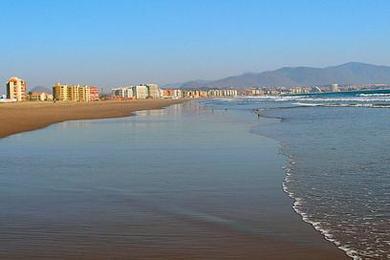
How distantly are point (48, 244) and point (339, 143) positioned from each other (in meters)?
10.6

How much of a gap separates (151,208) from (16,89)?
152m

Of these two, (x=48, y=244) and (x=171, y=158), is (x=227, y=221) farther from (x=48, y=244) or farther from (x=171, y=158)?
(x=171, y=158)

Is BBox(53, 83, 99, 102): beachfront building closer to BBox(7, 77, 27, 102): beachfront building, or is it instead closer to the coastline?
BBox(7, 77, 27, 102): beachfront building

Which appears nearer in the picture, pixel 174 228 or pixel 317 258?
pixel 317 258

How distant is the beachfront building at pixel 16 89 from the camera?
147m

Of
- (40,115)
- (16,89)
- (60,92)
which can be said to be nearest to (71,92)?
(60,92)

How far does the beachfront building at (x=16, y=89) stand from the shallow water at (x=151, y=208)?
141173mm

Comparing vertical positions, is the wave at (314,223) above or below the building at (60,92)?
below

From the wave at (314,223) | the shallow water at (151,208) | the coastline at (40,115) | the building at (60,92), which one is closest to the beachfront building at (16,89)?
the building at (60,92)

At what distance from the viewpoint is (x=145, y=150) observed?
14.4m

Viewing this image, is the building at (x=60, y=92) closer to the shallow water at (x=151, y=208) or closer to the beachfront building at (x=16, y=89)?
the beachfront building at (x=16, y=89)

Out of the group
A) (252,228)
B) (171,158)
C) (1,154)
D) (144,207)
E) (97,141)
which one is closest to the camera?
(252,228)

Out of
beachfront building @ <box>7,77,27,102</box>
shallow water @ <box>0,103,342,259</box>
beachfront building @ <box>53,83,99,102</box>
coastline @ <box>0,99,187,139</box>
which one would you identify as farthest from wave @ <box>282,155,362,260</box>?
beachfront building @ <box>53,83,99,102</box>

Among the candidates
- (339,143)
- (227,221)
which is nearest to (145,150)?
(339,143)
